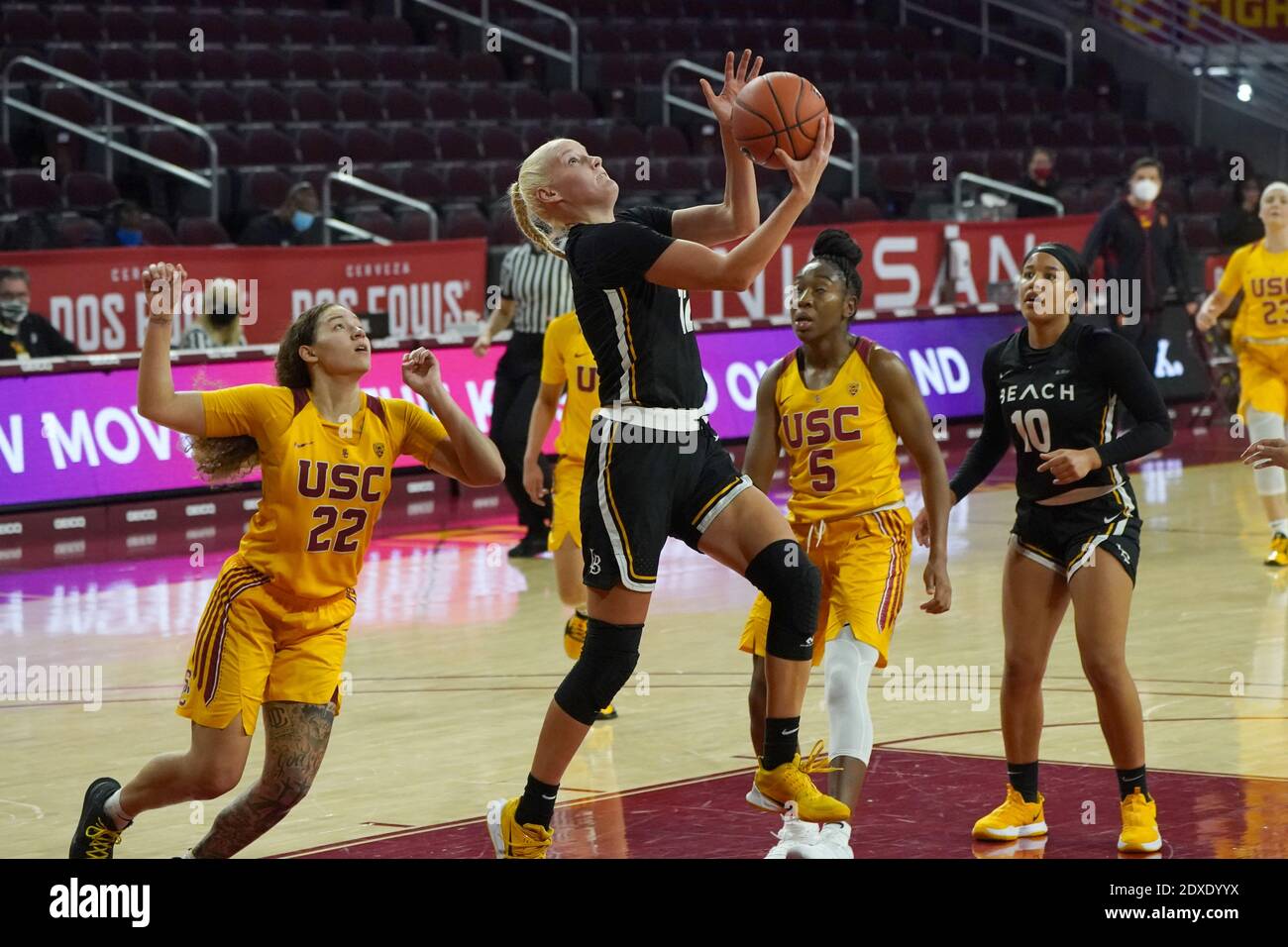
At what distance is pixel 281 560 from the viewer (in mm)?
5910

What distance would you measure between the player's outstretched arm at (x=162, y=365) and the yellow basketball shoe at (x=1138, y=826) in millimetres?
2965

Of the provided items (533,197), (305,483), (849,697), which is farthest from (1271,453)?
(305,483)

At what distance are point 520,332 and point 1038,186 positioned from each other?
10547mm

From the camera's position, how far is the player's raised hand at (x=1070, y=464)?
20.0ft

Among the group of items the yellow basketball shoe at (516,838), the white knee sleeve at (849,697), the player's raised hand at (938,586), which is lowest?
the yellow basketball shoe at (516,838)

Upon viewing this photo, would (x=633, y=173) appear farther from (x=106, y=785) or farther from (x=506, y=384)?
(x=106, y=785)

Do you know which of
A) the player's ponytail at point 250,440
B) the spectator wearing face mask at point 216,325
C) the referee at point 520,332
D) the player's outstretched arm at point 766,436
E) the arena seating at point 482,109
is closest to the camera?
the player's ponytail at point 250,440

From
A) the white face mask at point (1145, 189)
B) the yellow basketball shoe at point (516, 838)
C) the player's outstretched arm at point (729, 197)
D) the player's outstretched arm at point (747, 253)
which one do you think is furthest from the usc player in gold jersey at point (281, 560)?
the white face mask at point (1145, 189)

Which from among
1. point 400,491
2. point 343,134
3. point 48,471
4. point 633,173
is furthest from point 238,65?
point 48,471

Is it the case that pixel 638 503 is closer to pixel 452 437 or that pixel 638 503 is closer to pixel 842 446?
pixel 452 437

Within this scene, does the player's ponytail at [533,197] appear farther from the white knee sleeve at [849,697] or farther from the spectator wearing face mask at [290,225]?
the spectator wearing face mask at [290,225]

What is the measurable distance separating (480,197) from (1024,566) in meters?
13.4

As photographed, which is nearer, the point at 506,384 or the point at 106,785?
the point at 106,785

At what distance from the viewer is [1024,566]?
6.43 meters
